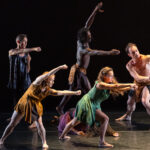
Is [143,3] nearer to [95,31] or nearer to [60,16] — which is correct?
[95,31]

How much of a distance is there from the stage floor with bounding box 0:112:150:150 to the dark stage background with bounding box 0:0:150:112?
173 cm

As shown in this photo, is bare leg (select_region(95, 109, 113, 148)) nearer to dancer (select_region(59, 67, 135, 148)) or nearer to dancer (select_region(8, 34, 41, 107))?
dancer (select_region(59, 67, 135, 148))

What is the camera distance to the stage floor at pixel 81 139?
4.07 meters

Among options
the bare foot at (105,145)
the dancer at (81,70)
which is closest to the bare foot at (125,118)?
the dancer at (81,70)

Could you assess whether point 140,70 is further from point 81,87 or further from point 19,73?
point 19,73

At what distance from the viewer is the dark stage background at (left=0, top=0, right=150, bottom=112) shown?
6875mm

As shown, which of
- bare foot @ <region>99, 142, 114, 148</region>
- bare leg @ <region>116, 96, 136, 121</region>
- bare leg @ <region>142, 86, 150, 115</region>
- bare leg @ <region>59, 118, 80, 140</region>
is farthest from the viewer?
bare leg @ <region>116, 96, 136, 121</region>

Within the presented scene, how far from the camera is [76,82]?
18.6ft

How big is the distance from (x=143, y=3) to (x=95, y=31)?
1088 mm

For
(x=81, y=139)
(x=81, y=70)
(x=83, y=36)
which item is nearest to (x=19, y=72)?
(x=81, y=70)

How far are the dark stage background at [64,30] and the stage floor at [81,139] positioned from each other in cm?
173

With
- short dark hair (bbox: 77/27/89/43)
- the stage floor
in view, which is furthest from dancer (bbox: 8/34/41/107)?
short dark hair (bbox: 77/27/89/43)

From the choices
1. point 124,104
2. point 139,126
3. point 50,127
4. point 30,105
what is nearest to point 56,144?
point 30,105

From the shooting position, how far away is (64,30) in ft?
22.9
